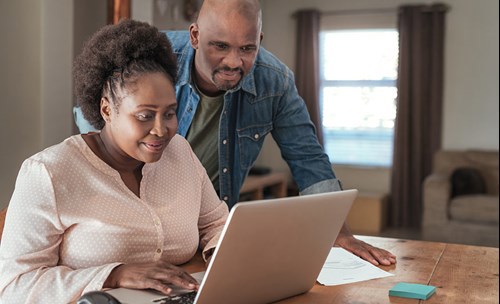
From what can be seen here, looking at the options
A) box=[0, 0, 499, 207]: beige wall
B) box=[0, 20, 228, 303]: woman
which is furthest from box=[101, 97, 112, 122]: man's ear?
box=[0, 0, 499, 207]: beige wall

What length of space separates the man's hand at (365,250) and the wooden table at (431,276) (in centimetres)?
3

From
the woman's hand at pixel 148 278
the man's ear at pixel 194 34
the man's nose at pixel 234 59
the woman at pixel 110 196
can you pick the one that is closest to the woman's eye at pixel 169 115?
the woman at pixel 110 196

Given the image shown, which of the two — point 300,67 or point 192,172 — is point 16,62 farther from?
point 300,67

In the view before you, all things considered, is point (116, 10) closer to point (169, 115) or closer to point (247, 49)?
point (247, 49)

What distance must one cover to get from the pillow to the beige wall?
66 cm

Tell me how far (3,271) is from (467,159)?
5.57 metres

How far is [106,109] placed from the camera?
146 cm

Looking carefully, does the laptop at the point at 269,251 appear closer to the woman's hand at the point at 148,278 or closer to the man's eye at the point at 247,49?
the woman's hand at the point at 148,278

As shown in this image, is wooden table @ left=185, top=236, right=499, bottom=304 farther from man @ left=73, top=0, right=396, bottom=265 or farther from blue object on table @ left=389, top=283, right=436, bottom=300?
man @ left=73, top=0, right=396, bottom=265

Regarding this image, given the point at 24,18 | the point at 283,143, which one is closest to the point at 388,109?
the point at 24,18

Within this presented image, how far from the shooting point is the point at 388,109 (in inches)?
267

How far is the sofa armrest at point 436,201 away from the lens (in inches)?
227

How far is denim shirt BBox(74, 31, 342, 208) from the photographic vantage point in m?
2.14

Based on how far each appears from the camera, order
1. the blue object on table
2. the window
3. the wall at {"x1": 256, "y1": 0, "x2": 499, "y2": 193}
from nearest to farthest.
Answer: the blue object on table → the wall at {"x1": 256, "y1": 0, "x2": 499, "y2": 193} → the window
